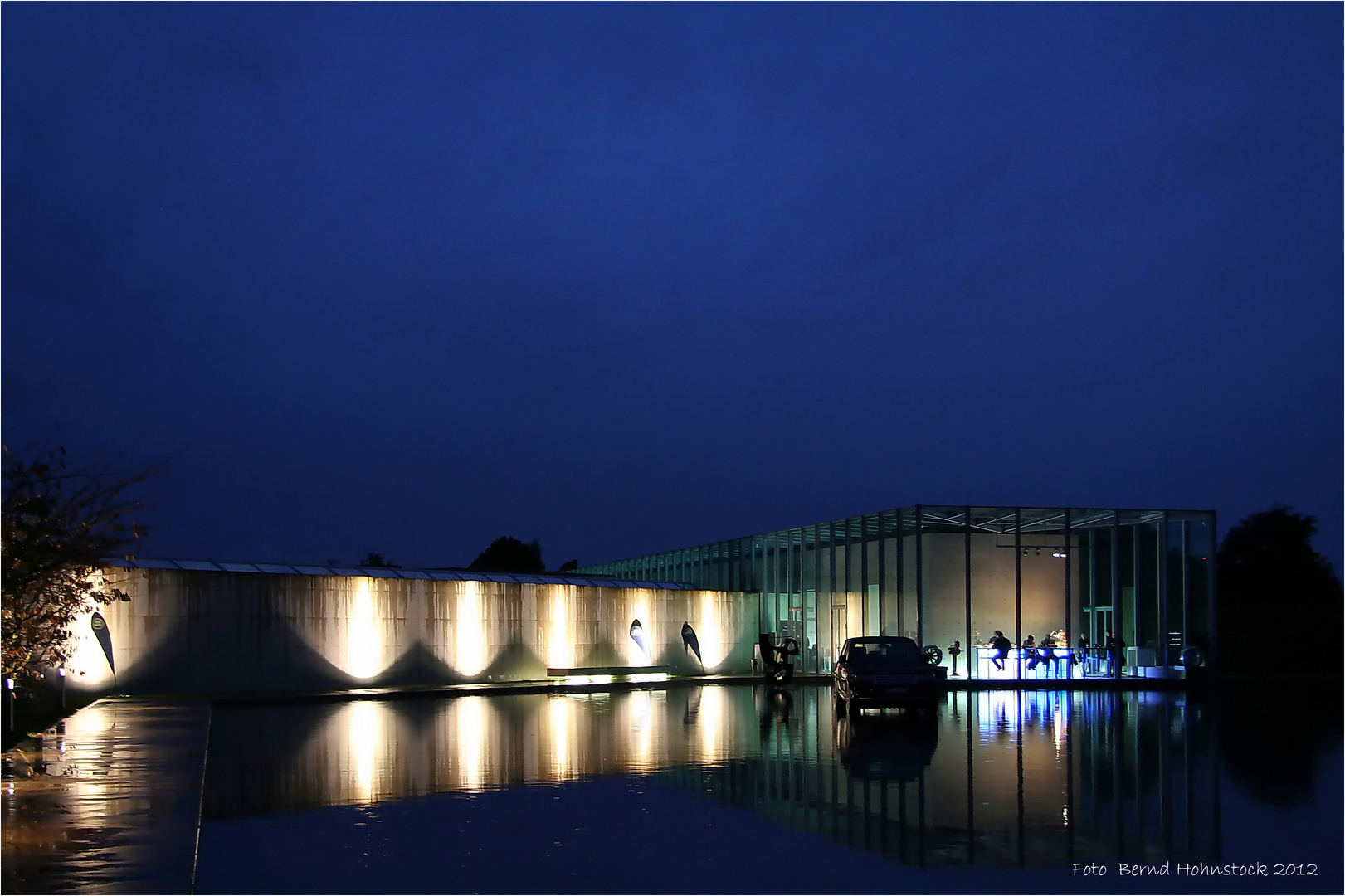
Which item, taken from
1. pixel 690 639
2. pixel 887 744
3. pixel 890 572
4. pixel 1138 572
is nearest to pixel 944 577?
pixel 890 572

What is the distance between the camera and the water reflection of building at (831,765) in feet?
33.0

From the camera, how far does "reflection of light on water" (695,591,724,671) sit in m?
39.4

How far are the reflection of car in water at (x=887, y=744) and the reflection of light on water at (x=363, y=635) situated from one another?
13245mm

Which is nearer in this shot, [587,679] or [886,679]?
[886,679]

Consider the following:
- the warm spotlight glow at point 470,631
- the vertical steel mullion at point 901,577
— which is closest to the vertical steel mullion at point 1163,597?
the vertical steel mullion at point 901,577

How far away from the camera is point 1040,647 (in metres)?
37.6

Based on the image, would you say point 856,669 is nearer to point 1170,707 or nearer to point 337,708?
point 1170,707

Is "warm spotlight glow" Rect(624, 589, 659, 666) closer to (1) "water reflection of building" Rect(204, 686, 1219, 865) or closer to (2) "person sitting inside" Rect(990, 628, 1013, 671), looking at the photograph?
(2) "person sitting inside" Rect(990, 628, 1013, 671)

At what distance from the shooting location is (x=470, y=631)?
109 feet

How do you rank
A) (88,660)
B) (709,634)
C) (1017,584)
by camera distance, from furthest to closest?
(709,634), (1017,584), (88,660)

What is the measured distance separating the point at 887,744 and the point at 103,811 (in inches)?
408

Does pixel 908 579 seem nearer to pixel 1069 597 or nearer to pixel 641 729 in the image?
pixel 1069 597

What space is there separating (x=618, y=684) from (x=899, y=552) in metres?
8.73

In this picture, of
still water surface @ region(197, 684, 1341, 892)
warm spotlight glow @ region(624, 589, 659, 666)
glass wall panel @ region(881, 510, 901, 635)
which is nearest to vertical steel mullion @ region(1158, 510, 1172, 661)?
glass wall panel @ region(881, 510, 901, 635)
